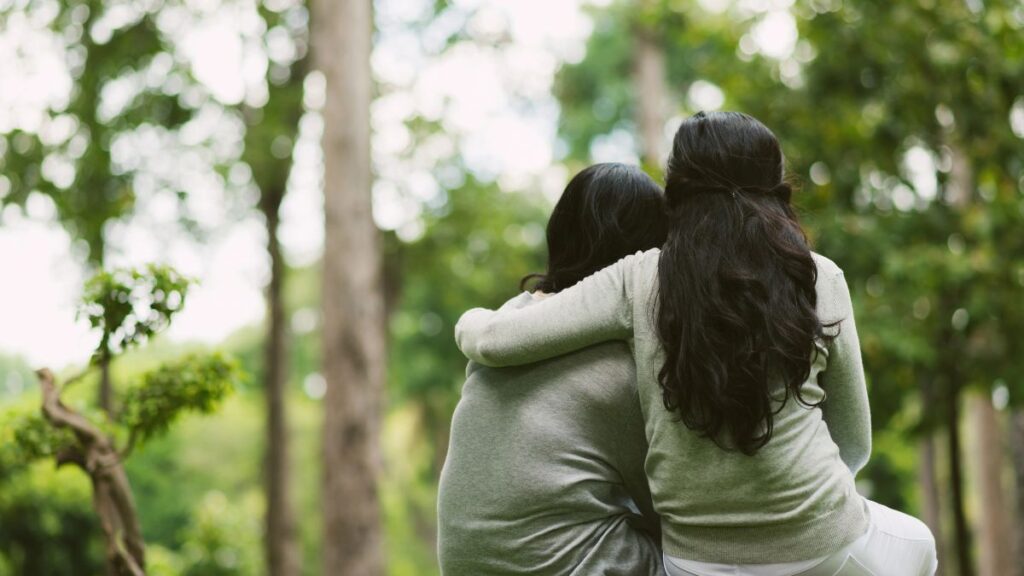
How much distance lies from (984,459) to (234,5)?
11513mm

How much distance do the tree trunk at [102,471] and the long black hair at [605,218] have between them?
2.22 meters

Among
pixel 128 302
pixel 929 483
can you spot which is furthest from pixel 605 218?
pixel 929 483

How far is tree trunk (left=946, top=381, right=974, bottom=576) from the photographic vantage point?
8.64 meters

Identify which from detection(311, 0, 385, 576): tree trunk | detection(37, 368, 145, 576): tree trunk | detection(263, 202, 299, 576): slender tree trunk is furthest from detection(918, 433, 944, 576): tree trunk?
detection(37, 368, 145, 576): tree trunk

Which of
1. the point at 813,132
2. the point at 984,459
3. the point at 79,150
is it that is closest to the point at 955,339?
the point at 813,132

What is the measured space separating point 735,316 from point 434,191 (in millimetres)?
15111

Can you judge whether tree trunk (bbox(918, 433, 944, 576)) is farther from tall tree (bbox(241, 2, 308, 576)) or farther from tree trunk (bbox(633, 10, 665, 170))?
tall tree (bbox(241, 2, 308, 576))

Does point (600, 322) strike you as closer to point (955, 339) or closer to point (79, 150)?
point (955, 339)

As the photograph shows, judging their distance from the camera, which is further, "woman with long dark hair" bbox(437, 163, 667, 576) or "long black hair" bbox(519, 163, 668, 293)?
"long black hair" bbox(519, 163, 668, 293)

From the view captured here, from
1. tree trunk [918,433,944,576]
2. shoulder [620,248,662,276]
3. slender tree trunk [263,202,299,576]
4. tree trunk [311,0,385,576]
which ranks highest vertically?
shoulder [620,248,662,276]

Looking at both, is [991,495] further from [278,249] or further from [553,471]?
[553,471]

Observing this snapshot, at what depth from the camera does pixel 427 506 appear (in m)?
29.7

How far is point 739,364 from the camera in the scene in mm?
2371

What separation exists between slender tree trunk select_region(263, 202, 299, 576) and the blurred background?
0.04 m
